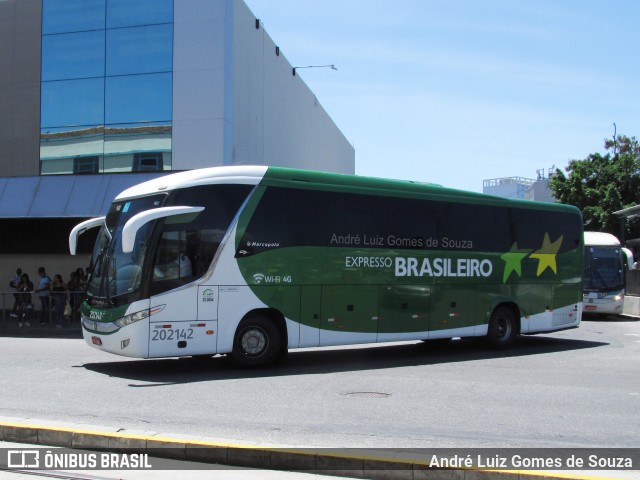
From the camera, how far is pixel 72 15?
82.2 feet

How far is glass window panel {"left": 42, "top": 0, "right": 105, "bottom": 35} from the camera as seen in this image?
2466 centimetres

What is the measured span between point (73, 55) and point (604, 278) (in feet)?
71.6

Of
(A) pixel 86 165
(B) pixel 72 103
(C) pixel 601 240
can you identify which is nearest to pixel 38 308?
(A) pixel 86 165

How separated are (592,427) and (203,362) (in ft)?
25.7

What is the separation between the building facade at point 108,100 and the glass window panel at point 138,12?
4cm

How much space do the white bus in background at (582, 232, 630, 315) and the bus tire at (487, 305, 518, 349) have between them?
11.4 meters

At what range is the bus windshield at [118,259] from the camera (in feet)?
37.0

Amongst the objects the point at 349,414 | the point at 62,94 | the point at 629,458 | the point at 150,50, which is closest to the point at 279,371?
the point at 349,414

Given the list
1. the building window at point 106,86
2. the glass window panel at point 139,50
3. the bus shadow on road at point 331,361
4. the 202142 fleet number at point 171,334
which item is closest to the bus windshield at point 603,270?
the bus shadow on road at point 331,361

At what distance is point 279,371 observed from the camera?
12.2 m

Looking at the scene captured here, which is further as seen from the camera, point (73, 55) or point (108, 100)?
point (73, 55)

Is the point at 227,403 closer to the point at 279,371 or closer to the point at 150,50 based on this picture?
the point at 279,371

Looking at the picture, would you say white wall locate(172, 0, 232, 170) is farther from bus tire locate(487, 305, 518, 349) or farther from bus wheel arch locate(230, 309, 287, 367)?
bus wheel arch locate(230, 309, 287, 367)

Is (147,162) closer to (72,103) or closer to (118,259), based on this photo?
(72,103)
